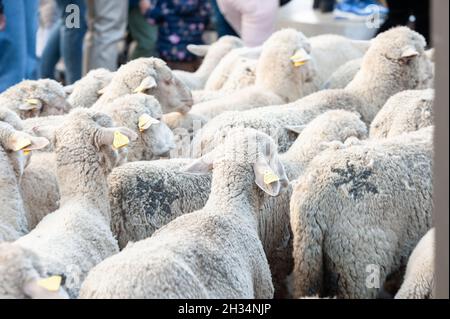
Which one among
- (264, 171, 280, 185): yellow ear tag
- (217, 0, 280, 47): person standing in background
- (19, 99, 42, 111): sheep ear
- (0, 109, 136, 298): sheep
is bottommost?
(217, 0, 280, 47): person standing in background

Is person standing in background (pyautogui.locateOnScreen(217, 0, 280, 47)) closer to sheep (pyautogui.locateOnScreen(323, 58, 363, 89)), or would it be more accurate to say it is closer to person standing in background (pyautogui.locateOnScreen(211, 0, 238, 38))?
person standing in background (pyautogui.locateOnScreen(211, 0, 238, 38))

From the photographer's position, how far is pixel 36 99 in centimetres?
460

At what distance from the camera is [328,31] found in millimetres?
7941

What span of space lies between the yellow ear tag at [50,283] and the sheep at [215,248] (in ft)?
0.25

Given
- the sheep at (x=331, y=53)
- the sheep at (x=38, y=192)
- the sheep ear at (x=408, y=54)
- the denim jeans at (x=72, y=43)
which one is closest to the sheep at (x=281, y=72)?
the sheep at (x=331, y=53)

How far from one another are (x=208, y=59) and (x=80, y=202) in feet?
10.6

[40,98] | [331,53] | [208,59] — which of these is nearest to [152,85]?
[40,98]

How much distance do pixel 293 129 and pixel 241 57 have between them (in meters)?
1.53

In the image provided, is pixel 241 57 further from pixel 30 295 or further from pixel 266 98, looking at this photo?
pixel 30 295

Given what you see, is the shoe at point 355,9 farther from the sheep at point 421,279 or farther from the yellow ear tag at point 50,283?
the yellow ear tag at point 50,283

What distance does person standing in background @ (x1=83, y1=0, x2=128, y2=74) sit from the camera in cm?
→ 736

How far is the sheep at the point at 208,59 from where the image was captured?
612cm

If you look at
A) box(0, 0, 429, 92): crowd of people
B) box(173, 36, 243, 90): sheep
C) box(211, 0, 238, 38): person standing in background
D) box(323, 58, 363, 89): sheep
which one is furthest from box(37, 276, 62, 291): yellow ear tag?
box(211, 0, 238, 38): person standing in background

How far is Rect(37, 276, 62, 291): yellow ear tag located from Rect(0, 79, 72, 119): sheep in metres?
2.06
